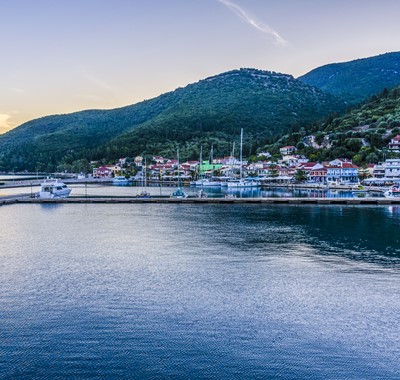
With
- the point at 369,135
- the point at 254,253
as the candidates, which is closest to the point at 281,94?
the point at 369,135

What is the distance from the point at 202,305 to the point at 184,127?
134456mm

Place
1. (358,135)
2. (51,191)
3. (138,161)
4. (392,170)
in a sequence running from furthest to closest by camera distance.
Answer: (138,161), (358,135), (392,170), (51,191)

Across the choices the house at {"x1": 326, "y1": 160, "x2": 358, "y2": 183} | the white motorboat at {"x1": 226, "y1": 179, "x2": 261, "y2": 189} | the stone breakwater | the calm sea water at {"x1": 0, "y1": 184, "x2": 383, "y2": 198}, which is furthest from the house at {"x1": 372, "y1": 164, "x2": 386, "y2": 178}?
the stone breakwater

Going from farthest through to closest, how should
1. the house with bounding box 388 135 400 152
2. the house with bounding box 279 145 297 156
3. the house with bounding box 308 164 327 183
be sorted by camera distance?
the house with bounding box 279 145 297 156, the house with bounding box 388 135 400 152, the house with bounding box 308 164 327 183

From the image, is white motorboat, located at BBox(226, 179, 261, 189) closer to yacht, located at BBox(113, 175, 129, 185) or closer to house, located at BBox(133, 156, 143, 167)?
yacht, located at BBox(113, 175, 129, 185)

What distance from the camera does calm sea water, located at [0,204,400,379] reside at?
11.8m

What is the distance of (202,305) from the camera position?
637 inches

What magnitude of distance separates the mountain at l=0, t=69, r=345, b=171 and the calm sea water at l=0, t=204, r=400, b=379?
310 feet

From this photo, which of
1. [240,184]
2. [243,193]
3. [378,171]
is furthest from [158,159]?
[378,171]

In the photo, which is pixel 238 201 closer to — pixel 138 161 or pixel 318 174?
pixel 318 174

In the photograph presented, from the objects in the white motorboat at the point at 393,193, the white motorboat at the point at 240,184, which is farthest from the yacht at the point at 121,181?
the white motorboat at the point at 393,193

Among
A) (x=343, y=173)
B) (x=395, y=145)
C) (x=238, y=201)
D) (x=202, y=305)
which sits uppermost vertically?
(x=395, y=145)

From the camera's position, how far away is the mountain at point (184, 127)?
13875 cm

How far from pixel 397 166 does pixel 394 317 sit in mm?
71305
